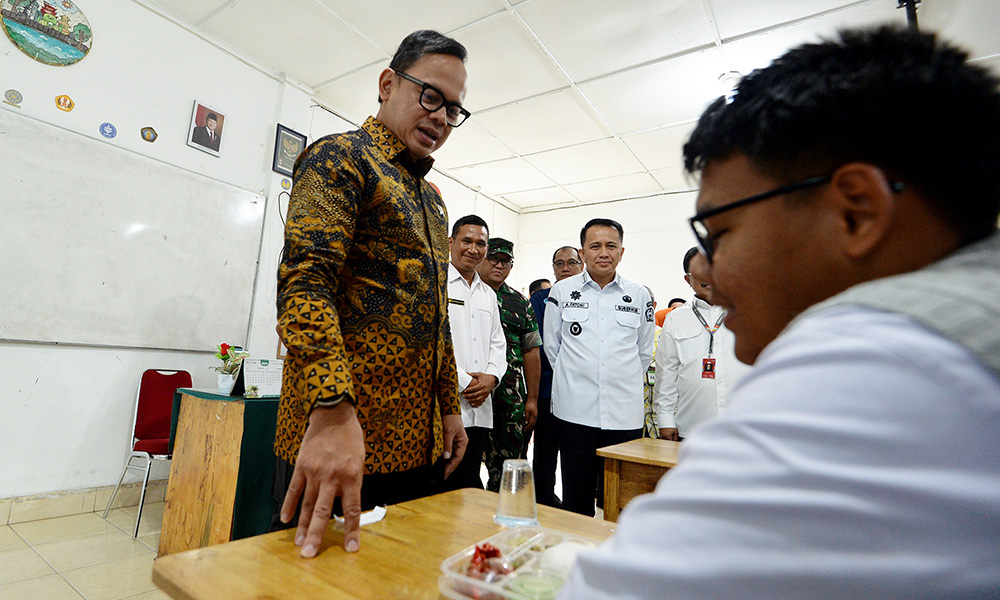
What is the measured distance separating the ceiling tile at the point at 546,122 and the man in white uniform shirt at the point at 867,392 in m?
3.86

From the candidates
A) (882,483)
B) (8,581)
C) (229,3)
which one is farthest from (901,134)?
(229,3)

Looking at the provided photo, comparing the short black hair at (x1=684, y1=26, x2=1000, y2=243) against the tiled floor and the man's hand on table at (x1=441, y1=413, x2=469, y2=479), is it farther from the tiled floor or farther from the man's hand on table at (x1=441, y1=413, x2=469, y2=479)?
the tiled floor

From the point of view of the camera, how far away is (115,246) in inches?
115

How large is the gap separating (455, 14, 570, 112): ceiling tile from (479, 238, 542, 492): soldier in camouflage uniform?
1.45 m

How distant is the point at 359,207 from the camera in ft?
3.05

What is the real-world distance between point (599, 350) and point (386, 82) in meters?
1.93

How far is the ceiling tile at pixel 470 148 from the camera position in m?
4.54

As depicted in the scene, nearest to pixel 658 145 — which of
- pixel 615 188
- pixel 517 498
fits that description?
pixel 615 188

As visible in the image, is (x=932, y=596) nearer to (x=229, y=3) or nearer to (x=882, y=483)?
(x=882, y=483)

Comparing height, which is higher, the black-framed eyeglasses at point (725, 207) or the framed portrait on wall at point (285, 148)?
the framed portrait on wall at point (285, 148)

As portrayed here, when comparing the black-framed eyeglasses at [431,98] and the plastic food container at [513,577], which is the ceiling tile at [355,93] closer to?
the black-framed eyeglasses at [431,98]

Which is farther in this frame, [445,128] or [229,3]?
[229,3]

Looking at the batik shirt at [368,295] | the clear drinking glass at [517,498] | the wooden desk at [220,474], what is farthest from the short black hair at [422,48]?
the wooden desk at [220,474]

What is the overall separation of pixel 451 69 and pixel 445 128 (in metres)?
0.13
